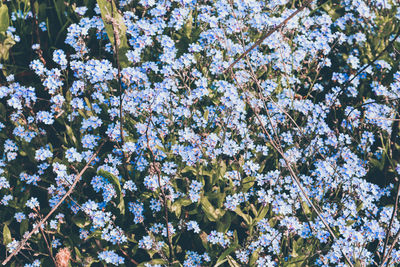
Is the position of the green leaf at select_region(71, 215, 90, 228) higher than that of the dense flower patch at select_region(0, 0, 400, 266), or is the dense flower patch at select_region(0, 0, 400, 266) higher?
the dense flower patch at select_region(0, 0, 400, 266)

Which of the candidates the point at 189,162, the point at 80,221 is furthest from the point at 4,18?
the point at 189,162

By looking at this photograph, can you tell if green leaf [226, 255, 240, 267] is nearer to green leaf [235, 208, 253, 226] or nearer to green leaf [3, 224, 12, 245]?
green leaf [235, 208, 253, 226]

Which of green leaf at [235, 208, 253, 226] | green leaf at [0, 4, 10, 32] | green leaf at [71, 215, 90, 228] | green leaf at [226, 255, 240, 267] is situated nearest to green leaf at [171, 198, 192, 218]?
green leaf at [235, 208, 253, 226]

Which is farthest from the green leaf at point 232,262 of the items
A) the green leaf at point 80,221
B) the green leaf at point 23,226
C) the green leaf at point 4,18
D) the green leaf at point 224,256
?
the green leaf at point 4,18

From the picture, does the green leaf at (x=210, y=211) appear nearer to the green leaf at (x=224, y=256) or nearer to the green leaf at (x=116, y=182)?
the green leaf at (x=224, y=256)

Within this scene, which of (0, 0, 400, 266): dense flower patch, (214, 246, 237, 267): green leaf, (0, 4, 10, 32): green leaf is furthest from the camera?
(0, 4, 10, 32): green leaf

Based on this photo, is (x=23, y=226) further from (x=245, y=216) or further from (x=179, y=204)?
(x=245, y=216)

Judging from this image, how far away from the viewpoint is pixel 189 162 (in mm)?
3074

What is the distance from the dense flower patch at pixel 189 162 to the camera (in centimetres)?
303

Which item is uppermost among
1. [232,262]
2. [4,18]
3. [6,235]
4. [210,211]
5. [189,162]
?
[4,18]

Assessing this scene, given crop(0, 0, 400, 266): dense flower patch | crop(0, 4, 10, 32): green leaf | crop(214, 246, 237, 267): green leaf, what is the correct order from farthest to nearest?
crop(0, 4, 10, 32): green leaf < crop(0, 0, 400, 266): dense flower patch < crop(214, 246, 237, 267): green leaf

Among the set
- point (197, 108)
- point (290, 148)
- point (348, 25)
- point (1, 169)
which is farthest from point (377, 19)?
point (1, 169)

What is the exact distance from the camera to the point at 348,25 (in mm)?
4453

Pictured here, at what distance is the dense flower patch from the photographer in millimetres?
3025
